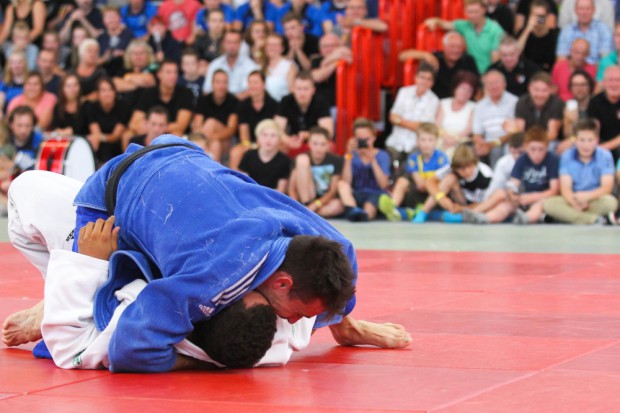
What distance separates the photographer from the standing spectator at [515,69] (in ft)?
37.1

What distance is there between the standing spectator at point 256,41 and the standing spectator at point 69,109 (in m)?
1.92

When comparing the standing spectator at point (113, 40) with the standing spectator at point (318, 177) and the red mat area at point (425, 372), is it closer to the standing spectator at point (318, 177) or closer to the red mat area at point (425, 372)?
the standing spectator at point (318, 177)

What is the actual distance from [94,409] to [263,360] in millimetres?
725

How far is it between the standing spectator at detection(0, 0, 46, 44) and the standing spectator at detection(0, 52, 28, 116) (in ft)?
2.96

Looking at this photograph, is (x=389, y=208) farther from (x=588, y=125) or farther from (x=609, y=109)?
(x=609, y=109)

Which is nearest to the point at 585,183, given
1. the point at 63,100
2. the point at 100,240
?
the point at 63,100

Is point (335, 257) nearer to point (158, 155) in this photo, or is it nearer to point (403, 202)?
point (158, 155)

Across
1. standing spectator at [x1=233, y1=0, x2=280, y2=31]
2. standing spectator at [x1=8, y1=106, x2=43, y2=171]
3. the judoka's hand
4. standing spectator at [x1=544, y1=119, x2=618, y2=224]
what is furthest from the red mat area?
standing spectator at [x1=233, y1=0, x2=280, y2=31]

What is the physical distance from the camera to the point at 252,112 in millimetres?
11938

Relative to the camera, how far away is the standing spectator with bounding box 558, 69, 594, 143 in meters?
10.6

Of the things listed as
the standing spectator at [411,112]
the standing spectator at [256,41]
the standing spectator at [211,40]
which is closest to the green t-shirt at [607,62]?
the standing spectator at [411,112]

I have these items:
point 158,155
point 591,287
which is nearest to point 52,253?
point 158,155

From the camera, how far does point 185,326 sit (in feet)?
10.9

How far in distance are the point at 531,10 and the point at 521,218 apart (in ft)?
8.64
